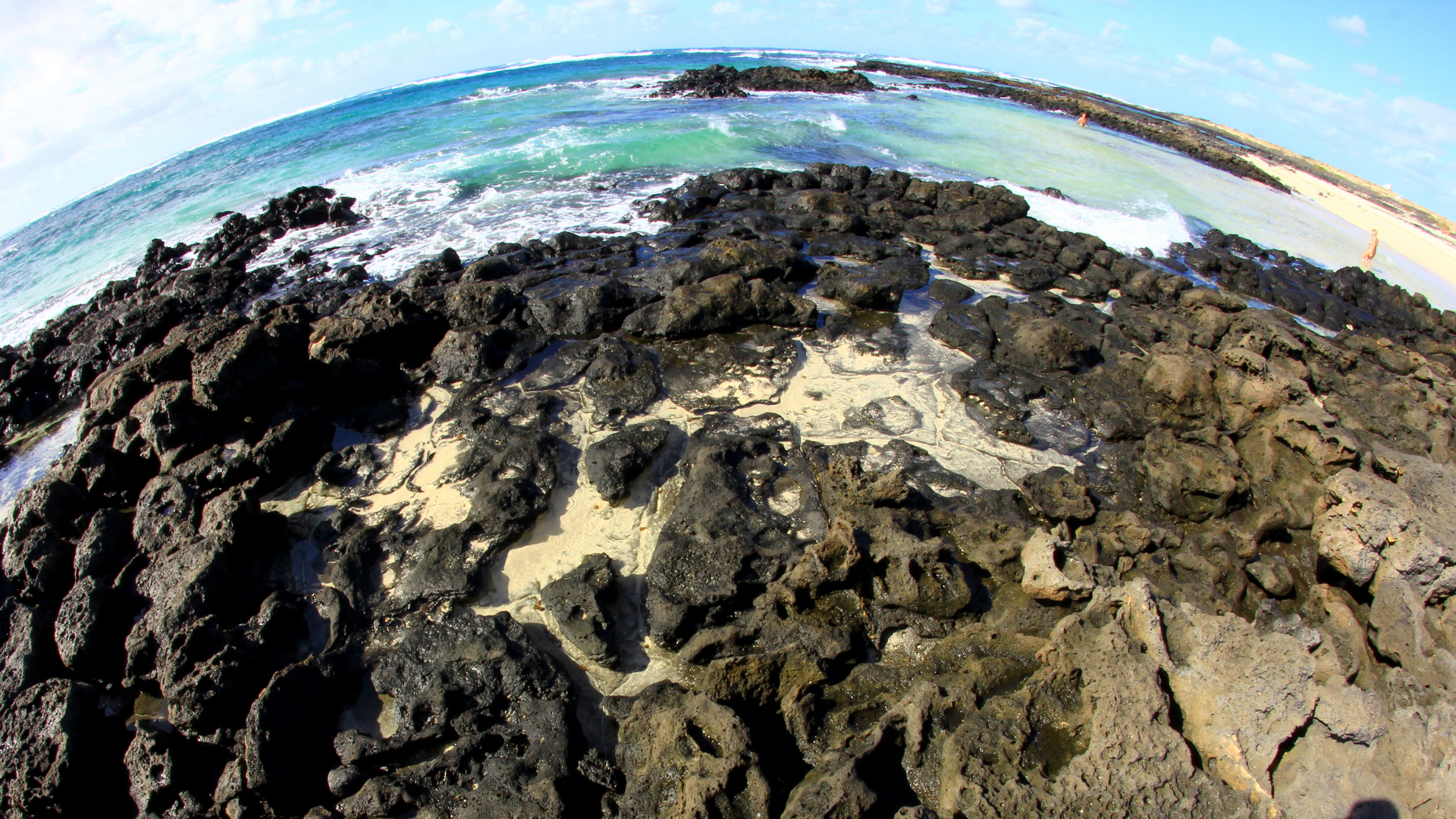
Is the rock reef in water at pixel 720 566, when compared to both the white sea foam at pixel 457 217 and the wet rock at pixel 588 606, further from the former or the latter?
the white sea foam at pixel 457 217

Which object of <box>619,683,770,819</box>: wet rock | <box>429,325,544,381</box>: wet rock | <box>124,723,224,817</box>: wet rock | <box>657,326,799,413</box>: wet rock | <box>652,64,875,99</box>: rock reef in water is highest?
<box>652,64,875,99</box>: rock reef in water

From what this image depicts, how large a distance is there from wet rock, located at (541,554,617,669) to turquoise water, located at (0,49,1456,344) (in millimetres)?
8706

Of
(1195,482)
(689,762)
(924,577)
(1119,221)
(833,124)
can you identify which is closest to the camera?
(689,762)

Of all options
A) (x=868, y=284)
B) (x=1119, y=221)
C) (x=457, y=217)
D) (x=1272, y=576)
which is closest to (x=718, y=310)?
(x=868, y=284)

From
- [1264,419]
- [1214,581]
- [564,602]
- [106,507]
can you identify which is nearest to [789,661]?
[564,602]

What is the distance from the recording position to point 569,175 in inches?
640

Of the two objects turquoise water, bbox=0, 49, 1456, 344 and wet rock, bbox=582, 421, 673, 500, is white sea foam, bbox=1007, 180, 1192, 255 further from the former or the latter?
wet rock, bbox=582, 421, 673, 500

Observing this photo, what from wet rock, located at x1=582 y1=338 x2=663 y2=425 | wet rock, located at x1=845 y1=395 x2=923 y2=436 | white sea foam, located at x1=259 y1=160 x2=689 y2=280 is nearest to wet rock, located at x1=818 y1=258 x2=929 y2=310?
wet rock, located at x1=845 y1=395 x2=923 y2=436

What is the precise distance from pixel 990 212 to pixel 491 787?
13740 mm

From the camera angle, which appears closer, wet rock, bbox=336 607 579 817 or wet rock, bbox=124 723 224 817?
wet rock, bbox=336 607 579 817

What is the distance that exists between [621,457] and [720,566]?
1677 mm

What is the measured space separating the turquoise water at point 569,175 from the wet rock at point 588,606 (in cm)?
871

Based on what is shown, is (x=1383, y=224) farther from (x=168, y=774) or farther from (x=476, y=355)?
(x=168, y=774)

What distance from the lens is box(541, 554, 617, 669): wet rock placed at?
14.7 ft
